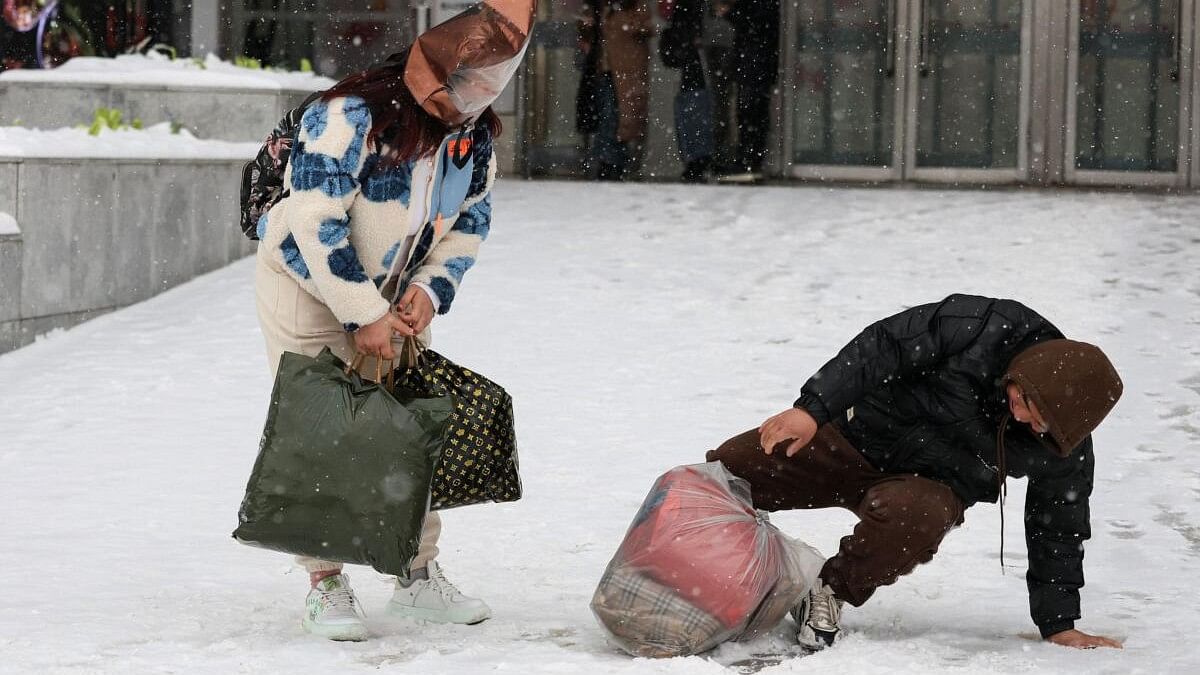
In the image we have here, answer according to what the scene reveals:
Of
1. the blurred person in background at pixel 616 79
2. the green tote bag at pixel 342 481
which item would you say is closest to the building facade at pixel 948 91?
the blurred person in background at pixel 616 79

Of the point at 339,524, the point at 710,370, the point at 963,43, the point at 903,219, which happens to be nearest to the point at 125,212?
the point at 710,370

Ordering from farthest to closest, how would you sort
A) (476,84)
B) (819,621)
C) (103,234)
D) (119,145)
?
(119,145) < (103,234) < (819,621) < (476,84)

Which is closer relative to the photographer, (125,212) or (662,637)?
(662,637)

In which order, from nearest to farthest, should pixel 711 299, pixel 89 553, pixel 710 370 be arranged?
pixel 89 553 → pixel 710 370 → pixel 711 299

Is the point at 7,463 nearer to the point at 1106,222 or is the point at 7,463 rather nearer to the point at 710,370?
the point at 710,370

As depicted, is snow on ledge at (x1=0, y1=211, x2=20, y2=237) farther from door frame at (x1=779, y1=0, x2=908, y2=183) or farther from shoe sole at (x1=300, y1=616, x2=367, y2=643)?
door frame at (x1=779, y1=0, x2=908, y2=183)

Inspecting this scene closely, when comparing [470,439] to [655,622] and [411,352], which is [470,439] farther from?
[655,622]

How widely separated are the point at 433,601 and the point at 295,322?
0.76 metres

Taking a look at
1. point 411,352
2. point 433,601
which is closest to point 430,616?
point 433,601

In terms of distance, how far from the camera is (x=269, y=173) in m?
3.95

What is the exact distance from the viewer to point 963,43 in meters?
12.6

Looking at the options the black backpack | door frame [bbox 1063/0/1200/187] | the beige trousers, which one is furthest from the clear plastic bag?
door frame [bbox 1063/0/1200/187]

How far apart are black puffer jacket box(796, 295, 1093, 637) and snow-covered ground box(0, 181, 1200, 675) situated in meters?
0.25

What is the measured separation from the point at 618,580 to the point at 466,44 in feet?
4.06
